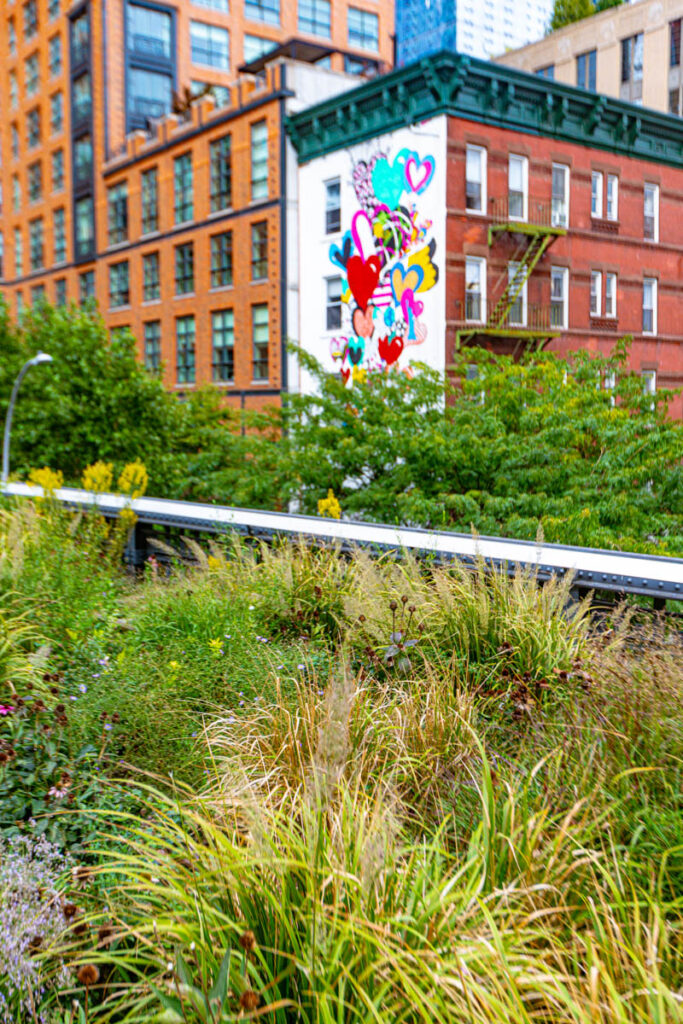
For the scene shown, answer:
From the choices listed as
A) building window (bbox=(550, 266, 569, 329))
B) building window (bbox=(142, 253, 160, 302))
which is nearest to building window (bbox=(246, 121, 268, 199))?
building window (bbox=(142, 253, 160, 302))

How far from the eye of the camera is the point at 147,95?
165 feet

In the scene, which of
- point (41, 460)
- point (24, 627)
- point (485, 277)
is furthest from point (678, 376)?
point (24, 627)

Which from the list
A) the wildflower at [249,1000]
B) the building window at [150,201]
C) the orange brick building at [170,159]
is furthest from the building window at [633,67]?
the wildflower at [249,1000]

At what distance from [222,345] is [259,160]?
299 inches

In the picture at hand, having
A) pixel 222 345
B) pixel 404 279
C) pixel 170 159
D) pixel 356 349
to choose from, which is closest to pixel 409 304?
pixel 404 279

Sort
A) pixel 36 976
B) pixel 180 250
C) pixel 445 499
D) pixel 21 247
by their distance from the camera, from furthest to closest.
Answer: pixel 21 247 < pixel 180 250 < pixel 445 499 < pixel 36 976

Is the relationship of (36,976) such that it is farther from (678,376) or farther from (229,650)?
(678,376)

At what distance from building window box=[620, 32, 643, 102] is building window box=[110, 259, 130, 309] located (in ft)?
87.9

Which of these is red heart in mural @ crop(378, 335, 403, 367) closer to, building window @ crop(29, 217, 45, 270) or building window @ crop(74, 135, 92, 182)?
building window @ crop(74, 135, 92, 182)

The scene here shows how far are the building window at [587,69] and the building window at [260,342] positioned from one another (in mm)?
24473

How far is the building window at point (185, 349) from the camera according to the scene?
1674 inches

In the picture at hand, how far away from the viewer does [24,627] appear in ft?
21.8

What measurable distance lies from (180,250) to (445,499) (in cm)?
→ 3345

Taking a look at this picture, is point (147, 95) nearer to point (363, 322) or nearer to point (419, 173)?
point (363, 322)
